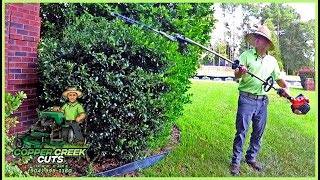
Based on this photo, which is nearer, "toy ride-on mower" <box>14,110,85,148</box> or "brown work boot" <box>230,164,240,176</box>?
"toy ride-on mower" <box>14,110,85,148</box>

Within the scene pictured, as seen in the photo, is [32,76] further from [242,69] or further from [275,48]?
[275,48]

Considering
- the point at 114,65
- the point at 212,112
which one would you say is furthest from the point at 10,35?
the point at 212,112

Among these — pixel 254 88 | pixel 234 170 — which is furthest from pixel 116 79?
pixel 234 170

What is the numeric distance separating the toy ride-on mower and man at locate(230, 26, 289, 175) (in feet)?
5.98

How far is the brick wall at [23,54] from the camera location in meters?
4.41

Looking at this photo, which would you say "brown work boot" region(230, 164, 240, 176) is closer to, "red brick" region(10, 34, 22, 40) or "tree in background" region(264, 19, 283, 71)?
"tree in background" region(264, 19, 283, 71)

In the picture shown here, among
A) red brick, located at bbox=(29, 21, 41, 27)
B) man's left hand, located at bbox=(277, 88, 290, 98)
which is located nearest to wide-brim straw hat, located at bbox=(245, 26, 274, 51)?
man's left hand, located at bbox=(277, 88, 290, 98)

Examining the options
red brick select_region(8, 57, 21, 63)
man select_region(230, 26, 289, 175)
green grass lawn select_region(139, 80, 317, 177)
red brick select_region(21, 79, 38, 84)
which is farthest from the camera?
green grass lawn select_region(139, 80, 317, 177)

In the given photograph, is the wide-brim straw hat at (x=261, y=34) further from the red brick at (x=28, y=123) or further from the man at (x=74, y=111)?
the red brick at (x=28, y=123)

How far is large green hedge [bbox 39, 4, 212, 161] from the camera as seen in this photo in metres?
4.33

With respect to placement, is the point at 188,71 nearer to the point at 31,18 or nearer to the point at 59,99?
the point at 59,99

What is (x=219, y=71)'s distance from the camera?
196 inches

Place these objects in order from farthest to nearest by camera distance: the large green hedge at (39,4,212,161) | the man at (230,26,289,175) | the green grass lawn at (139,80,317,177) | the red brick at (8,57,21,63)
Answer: the green grass lawn at (139,80,317,177), the man at (230,26,289,175), the red brick at (8,57,21,63), the large green hedge at (39,4,212,161)

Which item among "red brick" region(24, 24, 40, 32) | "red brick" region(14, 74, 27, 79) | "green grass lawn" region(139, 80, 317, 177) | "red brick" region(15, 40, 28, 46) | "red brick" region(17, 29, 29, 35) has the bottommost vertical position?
"green grass lawn" region(139, 80, 317, 177)
